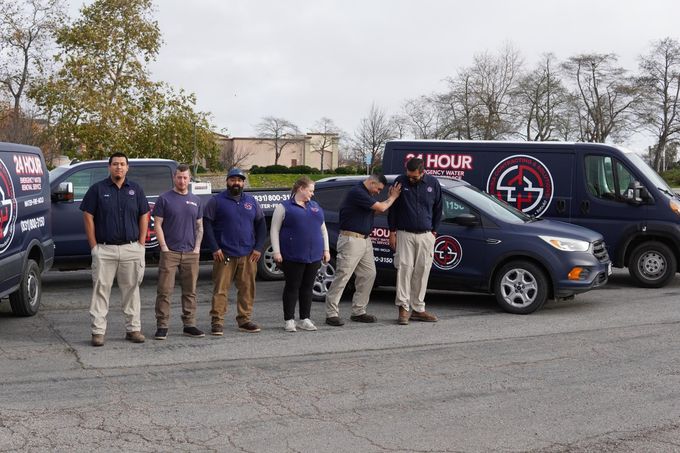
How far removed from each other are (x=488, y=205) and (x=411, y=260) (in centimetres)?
179

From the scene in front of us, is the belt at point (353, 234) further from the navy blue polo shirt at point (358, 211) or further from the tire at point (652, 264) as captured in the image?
the tire at point (652, 264)

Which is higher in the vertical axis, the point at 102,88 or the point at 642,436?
the point at 102,88

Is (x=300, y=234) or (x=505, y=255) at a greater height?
(x=300, y=234)

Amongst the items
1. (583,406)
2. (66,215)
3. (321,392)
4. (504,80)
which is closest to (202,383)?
(321,392)

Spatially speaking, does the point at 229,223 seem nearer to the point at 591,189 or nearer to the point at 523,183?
the point at 523,183

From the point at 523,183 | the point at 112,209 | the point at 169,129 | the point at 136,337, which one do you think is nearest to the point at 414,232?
the point at 136,337

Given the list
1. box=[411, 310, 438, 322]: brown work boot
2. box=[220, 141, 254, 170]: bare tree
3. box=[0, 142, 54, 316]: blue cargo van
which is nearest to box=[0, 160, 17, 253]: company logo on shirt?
box=[0, 142, 54, 316]: blue cargo van

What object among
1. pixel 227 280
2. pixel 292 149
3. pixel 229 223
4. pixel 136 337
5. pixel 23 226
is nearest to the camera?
pixel 136 337

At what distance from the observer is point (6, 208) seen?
8922mm

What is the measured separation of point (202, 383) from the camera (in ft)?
22.3

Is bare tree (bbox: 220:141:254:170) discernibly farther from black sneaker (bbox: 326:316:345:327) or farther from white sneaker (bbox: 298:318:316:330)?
white sneaker (bbox: 298:318:316:330)

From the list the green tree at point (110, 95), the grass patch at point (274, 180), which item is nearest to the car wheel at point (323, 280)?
the green tree at point (110, 95)

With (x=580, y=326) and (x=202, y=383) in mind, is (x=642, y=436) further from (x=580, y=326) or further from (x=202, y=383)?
(x=580, y=326)

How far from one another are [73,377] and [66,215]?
6024 millimetres
